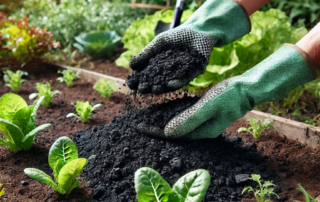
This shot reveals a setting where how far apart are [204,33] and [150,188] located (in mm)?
1030

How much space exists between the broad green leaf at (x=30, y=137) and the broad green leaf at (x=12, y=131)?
33 millimetres

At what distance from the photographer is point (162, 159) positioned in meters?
1.60

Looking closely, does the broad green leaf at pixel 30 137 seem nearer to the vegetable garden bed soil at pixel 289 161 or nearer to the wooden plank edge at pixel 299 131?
the vegetable garden bed soil at pixel 289 161

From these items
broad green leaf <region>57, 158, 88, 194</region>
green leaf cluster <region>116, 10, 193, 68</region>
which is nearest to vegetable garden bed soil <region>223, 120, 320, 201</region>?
broad green leaf <region>57, 158, 88, 194</region>

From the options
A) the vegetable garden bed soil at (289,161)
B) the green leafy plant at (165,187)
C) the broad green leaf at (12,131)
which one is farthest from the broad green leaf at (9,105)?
the vegetable garden bed soil at (289,161)

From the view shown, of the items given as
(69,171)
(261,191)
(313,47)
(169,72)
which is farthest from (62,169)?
(313,47)

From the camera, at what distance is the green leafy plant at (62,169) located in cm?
138

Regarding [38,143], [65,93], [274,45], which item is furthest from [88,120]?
[274,45]

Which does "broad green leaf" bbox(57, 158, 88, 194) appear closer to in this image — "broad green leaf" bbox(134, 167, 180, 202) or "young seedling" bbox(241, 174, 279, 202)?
"broad green leaf" bbox(134, 167, 180, 202)

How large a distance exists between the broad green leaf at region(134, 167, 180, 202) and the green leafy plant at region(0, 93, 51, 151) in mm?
918

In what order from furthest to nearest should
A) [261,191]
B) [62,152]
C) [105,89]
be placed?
[105,89] < [62,152] < [261,191]

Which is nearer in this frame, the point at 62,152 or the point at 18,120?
the point at 62,152

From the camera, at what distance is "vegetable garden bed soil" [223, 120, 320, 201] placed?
1501mm

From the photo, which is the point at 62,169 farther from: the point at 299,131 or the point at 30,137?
the point at 299,131
